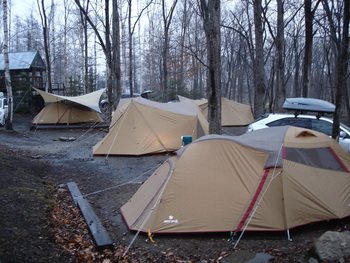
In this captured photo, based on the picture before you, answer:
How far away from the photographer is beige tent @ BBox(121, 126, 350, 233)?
5.29 meters

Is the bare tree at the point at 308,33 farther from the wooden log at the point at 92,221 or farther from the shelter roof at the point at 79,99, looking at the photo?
the shelter roof at the point at 79,99

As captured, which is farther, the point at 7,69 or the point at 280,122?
the point at 7,69

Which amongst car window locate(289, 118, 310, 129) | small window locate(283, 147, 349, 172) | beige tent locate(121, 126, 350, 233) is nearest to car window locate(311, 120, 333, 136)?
car window locate(289, 118, 310, 129)

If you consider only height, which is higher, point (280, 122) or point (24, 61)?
point (24, 61)

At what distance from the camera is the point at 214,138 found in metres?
5.97

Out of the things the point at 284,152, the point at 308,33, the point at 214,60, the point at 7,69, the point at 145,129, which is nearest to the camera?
the point at 284,152

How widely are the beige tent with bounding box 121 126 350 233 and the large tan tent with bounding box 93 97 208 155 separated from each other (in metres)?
6.45

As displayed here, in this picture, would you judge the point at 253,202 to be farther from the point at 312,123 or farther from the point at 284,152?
the point at 312,123

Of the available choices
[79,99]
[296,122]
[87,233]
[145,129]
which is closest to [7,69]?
[79,99]

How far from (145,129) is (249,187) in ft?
24.9

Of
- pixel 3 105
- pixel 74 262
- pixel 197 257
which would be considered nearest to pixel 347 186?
pixel 197 257

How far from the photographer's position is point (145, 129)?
41.3ft

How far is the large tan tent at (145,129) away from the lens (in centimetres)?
1244

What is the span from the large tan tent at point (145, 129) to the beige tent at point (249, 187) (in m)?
6.45
